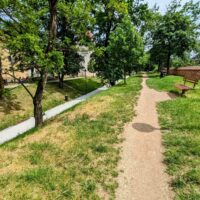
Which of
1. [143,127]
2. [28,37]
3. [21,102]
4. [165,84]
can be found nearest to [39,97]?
[28,37]

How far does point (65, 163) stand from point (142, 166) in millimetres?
1798

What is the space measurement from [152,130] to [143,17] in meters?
19.7

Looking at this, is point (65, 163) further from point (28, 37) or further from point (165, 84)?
point (165, 84)

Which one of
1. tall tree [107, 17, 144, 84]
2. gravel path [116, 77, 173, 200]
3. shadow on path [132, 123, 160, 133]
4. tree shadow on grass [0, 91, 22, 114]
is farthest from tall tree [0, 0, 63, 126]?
tall tree [107, 17, 144, 84]

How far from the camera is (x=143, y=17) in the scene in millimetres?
22594

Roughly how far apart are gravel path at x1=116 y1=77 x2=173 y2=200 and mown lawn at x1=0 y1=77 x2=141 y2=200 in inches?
9.0

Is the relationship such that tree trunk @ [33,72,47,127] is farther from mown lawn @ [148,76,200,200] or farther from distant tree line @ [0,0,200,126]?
mown lawn @ [148,76,200,200]

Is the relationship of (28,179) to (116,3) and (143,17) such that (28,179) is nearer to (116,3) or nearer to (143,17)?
(116,3)

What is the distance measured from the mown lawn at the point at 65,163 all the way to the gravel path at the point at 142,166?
229 mm

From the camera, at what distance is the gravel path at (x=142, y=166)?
11.7 feet

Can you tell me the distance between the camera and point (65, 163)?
4574 mm

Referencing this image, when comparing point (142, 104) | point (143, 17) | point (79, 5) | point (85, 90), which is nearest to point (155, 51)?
point (143, 17)

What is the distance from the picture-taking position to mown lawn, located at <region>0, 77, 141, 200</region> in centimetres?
360

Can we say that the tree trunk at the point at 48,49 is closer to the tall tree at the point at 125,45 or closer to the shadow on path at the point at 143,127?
the shadow on path at the point at 143,127
